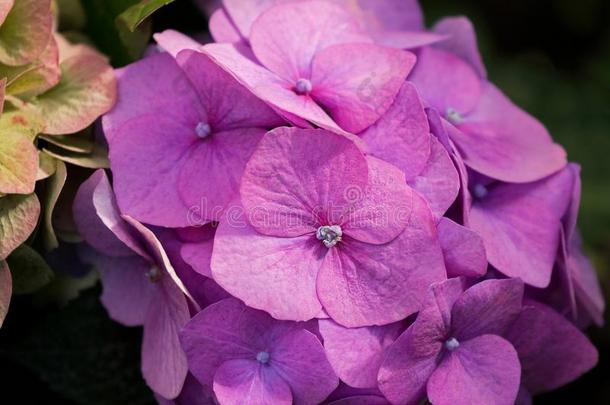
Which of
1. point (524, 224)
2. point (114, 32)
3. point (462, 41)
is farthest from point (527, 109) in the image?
point (114, 32)

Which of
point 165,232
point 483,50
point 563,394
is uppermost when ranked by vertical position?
point 165,232

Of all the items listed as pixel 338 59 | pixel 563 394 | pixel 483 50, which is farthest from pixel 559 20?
pixel 338 59

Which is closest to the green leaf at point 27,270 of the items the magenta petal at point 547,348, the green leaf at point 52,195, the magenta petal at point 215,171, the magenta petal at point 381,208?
the green leaf at point 52,195

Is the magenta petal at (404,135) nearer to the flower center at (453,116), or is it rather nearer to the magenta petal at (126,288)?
the flower center at (453,116)

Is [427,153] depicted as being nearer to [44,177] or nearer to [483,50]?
[44,177]

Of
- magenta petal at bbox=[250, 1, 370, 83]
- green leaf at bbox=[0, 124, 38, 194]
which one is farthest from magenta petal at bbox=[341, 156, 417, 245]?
green leaf at bbox=[0, 124, 38, 194]
